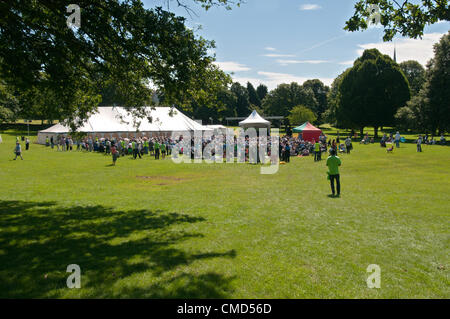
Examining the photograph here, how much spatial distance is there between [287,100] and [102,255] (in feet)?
339

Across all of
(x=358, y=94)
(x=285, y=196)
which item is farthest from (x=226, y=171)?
(x=358, y=94)

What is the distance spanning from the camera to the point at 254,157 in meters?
27.0

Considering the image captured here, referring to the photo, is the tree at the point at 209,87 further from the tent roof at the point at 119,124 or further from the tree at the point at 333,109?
the tree at the point at 333,109

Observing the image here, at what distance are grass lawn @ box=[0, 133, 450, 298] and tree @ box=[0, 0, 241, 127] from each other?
393 centimetres

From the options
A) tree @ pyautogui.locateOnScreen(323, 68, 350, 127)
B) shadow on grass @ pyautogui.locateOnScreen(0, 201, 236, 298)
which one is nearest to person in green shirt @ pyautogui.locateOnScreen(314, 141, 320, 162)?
shadow on grass @ pyautogui.locateOnScreen(0, 201, 236, 298)

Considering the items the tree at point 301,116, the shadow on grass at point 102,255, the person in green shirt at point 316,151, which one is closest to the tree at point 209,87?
the shadow on grass at point 102,255

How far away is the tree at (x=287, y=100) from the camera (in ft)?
346

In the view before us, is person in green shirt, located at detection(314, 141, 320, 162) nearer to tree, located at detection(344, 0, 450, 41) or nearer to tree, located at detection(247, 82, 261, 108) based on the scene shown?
tree, located at detection(344, 0, 450, 41)

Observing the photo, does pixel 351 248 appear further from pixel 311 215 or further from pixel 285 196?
pixel 285 196

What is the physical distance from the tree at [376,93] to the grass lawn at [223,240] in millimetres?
44312

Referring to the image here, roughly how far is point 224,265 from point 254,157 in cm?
2107

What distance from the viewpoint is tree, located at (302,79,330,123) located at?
11574 cm

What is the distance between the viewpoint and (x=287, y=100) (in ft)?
346

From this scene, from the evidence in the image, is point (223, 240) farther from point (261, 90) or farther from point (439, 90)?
point (261, 90)
